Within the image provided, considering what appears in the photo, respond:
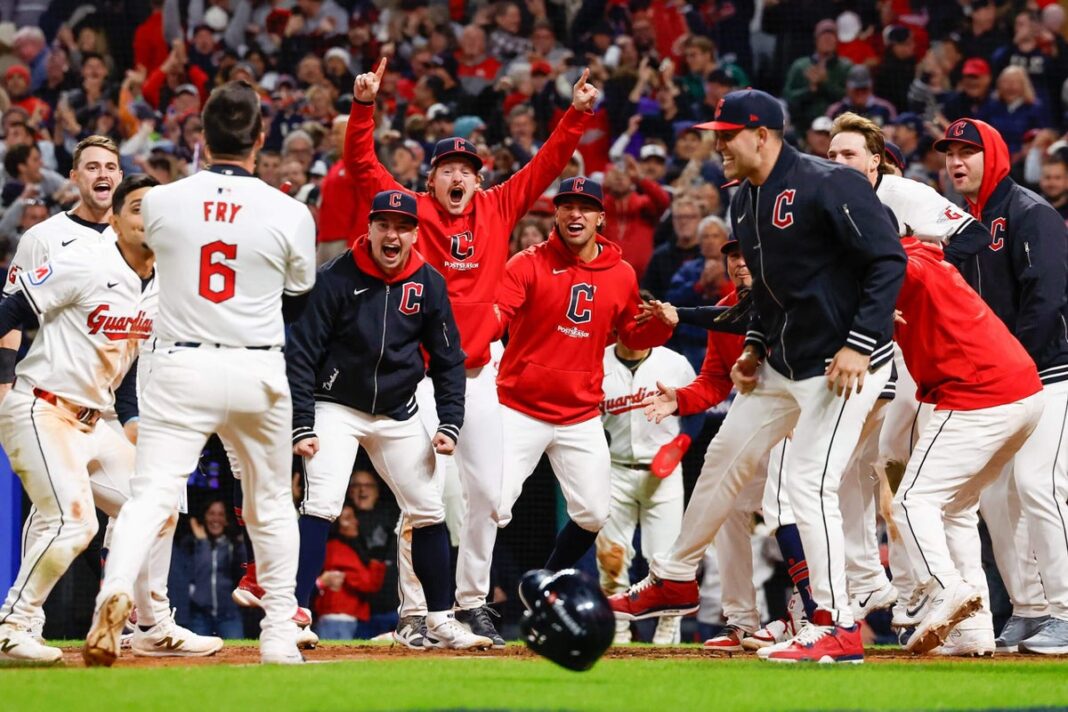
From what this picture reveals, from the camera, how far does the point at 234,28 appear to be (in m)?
16.4

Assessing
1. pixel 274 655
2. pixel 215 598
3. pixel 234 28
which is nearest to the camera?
pixel 274 655

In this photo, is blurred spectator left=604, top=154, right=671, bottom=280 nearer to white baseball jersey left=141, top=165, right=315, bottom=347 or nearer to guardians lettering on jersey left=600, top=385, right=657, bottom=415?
guardians lettering on jersey left=600, top=385, right=657, bottom=415

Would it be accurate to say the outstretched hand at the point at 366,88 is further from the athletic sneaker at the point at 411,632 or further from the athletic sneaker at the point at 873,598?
the athletic sneaker at the point at 873,598

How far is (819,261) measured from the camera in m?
6.19

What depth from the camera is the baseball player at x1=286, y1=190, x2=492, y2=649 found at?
264 inches

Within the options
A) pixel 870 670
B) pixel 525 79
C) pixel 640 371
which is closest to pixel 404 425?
pixel 870 670

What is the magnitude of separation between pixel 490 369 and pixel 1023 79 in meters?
7.93

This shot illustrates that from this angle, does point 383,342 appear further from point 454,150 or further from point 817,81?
point 817,81

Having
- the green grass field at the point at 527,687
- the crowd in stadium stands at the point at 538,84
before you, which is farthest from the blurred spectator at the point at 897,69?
the green grass field at the point at 527,687

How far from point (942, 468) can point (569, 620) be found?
7.14 ft

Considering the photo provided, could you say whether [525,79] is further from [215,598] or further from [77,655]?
[77,655]

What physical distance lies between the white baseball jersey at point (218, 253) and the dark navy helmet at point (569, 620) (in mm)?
1399

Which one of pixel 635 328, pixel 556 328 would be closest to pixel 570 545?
pixel 556 328

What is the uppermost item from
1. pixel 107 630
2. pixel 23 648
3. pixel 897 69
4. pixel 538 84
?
pixel 897 69
